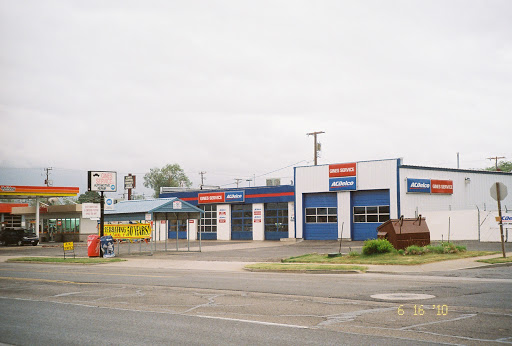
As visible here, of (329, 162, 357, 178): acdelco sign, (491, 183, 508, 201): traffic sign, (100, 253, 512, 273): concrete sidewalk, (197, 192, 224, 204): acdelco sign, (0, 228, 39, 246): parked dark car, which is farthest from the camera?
(197, 192, 224, 204): acdelco sign

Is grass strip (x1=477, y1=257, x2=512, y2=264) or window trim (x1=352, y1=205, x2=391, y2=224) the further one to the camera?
window trim (x1=352, y1=205, x2=391, y2=224)

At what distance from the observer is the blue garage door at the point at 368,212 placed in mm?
41344

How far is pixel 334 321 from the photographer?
9.14 m

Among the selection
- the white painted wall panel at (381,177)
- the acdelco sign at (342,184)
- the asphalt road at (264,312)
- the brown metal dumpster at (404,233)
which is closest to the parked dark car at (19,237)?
the acdelco sign at (342,184)

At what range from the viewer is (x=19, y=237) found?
5306cm

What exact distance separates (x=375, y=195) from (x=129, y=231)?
20.0 metres

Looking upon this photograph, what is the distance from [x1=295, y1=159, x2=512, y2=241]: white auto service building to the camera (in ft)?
133

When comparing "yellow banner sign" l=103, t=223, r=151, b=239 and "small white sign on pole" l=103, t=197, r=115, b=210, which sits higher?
"small white sign on pole" l=103, t=197, r=115, b=210

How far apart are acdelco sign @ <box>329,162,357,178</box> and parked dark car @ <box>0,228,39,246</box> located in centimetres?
3101

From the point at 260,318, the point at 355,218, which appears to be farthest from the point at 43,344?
the point at 355,218

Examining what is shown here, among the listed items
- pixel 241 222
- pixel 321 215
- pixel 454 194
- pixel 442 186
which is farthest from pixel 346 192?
pixel 241 222

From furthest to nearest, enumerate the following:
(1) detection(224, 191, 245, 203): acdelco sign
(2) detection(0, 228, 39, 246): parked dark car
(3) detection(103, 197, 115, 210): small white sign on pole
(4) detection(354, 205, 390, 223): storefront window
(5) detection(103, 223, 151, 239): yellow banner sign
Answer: (2) detection(0, 228, 39, 246): parked dark car
(1) detection(224, 191, 245, 203): acdelco sign
(4) detection(354, 205, 390, 223): storefront window
(3) detection(103, 197, 115, 210): small white sign on pole
(5) detection(103, 223, 151, 239): yellow banner sign

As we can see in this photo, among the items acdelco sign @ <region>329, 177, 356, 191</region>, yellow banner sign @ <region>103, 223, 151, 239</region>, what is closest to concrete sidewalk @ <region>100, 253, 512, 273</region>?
yellow banner sign @ <region>103, 223, 151, 239</region>

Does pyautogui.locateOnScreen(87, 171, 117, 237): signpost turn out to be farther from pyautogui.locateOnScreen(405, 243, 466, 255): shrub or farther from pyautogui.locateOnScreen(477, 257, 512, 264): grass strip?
pyautogui.locateOnScreen(477, 257, 512, 264): grass strip
